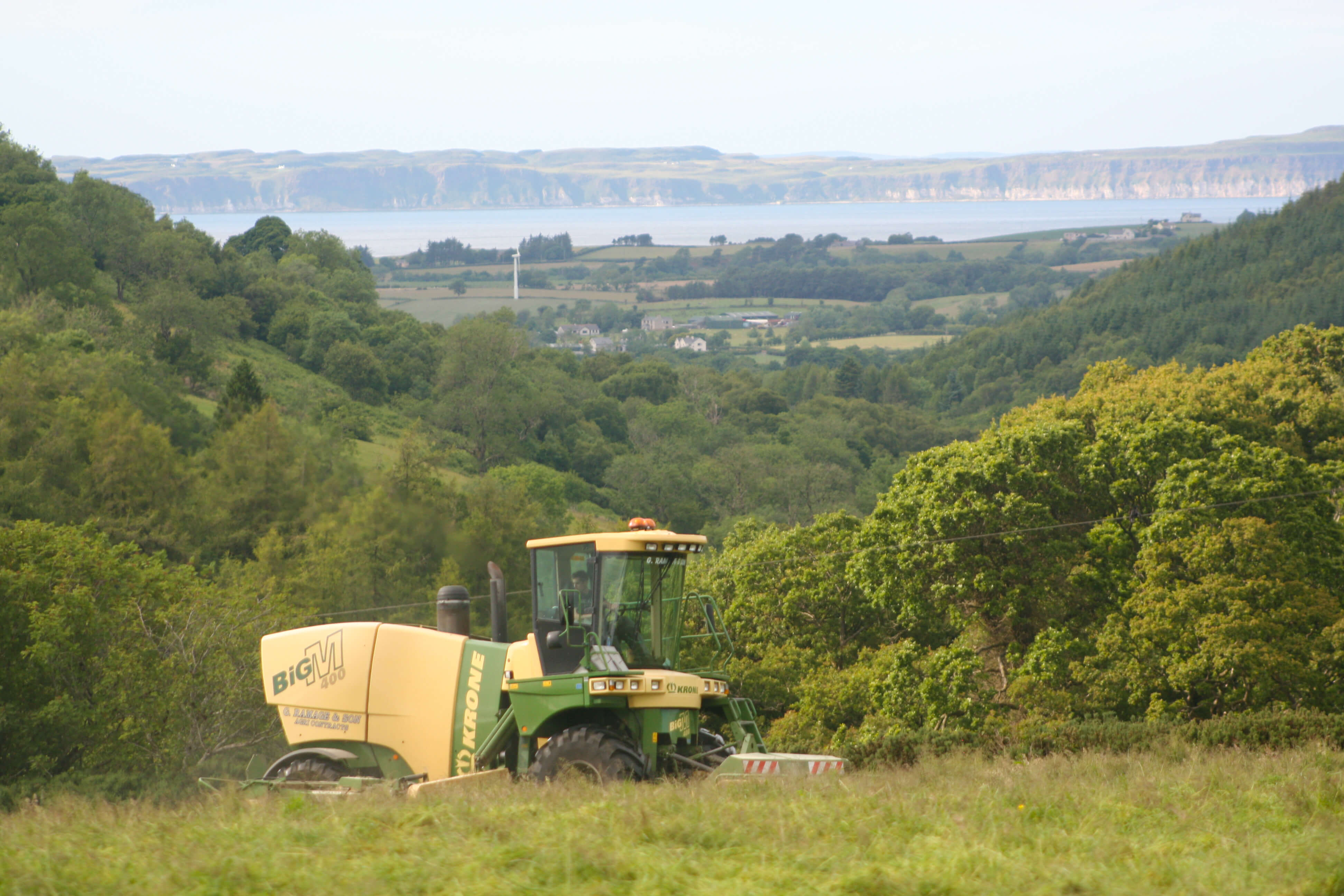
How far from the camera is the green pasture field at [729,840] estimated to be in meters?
9.04

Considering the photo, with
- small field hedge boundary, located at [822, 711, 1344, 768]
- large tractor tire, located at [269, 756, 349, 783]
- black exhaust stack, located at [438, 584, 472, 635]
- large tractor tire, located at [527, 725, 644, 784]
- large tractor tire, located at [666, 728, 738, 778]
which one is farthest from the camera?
small field hedge boundary, located at [822, 711, 1344, 768]

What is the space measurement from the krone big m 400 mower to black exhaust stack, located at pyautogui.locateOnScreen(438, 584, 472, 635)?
0.03 metres

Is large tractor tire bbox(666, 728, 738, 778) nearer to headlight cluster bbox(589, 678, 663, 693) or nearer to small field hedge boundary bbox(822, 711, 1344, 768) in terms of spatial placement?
headlight cluster bbox(589, 678, 663, 693)

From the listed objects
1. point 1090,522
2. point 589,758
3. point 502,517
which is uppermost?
point 589,758

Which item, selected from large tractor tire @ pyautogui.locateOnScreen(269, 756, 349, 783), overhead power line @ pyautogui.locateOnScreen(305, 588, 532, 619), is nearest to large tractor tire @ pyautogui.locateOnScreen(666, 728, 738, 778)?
large tractor tire @ pyautogui.locateOnScreen(269, 756, 349, 783)

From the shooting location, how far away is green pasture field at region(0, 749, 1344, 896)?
9039 millimetres

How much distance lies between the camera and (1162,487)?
98.0ft

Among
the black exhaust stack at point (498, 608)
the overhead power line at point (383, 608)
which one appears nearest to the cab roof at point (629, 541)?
the black exhaust stack at point (498, 608)

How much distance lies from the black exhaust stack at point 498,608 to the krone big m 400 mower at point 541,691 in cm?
3

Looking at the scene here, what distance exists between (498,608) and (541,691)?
2375mm

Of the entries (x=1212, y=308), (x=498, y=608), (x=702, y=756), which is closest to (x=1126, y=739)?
(x=702, y=756)

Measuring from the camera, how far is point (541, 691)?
1519 cm

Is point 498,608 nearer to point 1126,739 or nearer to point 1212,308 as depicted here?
point 1126,739

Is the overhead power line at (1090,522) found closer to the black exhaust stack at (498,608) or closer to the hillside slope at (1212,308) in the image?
the black exhaust stack at (498,608)
